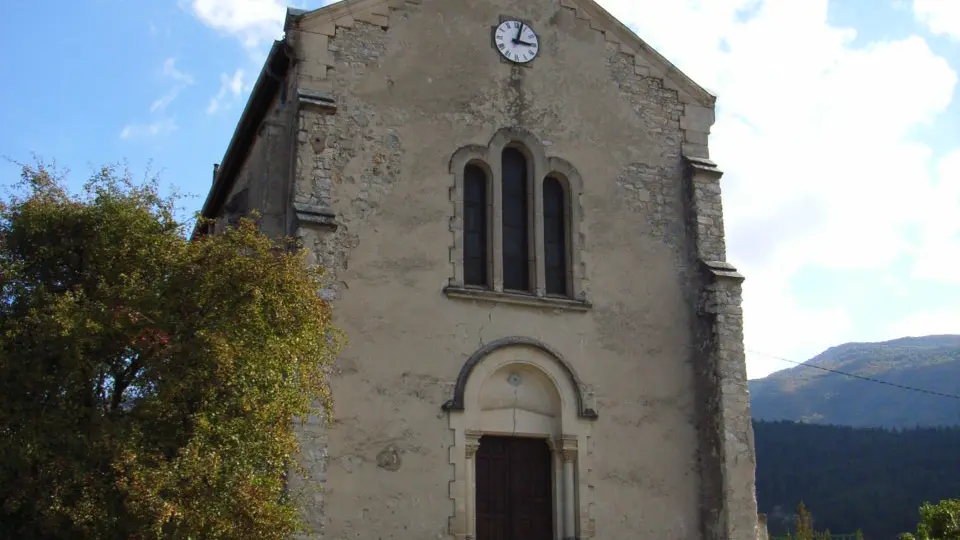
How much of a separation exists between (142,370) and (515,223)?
7.51 m

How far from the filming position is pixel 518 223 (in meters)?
17.0

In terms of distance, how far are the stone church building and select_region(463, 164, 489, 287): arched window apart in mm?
37

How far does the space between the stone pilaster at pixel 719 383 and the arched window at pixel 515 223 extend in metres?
3.11

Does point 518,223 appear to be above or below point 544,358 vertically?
above

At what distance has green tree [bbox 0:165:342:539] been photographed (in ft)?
33.2

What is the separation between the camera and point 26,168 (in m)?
12.2

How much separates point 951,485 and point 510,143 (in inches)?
2981

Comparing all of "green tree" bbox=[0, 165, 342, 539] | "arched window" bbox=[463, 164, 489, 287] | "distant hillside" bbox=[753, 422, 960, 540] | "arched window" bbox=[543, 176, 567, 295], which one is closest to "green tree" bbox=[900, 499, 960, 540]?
"arched window" bbox=[543, 176, 567, 295]

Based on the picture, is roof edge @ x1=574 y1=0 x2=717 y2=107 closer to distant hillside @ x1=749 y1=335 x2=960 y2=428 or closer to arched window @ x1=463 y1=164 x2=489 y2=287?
arched window @ x1=463 y1=164 x2=489 y2=287

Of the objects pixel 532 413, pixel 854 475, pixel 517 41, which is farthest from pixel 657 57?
pixel 854 475

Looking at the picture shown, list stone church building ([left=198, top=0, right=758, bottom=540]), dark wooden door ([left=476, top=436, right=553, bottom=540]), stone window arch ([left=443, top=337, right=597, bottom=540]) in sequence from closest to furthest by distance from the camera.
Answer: stone church building ([left=198, top=0, right=758, bottom=540])
stone window arch ([left=443, top=337, right=597, bottom=540])
dark wooden door ([left=476, top=436, right=553, bottom=540])

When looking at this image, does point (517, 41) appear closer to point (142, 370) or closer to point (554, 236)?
point (554, 236)

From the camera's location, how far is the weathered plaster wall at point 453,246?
15.0 metres

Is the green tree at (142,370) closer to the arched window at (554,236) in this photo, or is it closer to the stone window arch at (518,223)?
the stone window arch at (518,223)
